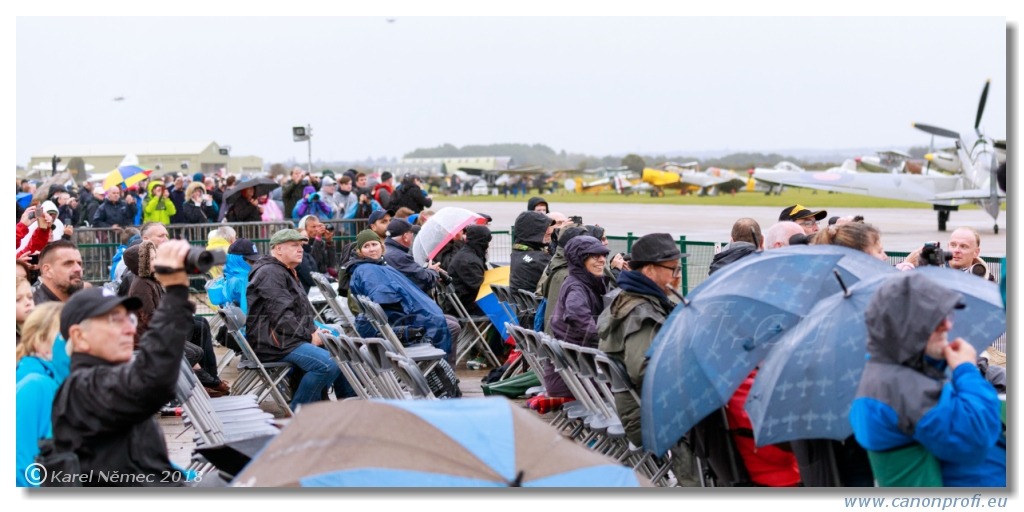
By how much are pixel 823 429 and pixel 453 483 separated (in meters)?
1.91

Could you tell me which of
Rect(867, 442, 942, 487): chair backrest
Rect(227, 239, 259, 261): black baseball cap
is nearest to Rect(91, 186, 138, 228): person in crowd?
Rect(227, 239, 259, 261): black baseball cap

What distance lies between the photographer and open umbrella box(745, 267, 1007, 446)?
480 centimetres

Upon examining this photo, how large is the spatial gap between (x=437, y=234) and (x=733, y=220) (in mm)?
31698

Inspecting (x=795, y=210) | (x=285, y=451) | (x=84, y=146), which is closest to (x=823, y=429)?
(x=285, y=451)

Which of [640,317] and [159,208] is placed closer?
[640,317]

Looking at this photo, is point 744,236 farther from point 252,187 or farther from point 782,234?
point 252,187

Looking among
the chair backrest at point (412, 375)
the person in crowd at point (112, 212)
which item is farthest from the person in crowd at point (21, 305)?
the person in crowd at point (112, 212)

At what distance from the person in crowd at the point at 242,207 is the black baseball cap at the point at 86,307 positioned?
1400cm

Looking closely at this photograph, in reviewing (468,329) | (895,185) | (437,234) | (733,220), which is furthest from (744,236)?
(733,220)

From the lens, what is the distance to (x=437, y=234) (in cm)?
1230

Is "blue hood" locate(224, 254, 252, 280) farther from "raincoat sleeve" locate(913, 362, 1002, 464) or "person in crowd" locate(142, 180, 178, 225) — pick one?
"person in crowd" locate(142, 180, 178, 225)

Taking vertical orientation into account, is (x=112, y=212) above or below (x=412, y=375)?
above

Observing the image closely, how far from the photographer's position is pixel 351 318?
35.3ft

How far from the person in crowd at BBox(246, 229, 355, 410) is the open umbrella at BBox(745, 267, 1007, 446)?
458cm
